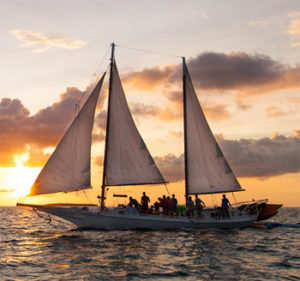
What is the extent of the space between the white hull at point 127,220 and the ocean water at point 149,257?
1.45 m

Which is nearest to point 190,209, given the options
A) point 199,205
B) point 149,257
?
point 199,205

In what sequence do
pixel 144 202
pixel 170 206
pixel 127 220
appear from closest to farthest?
pixel 127 220 < pixel 144 202 < pixel 170 206

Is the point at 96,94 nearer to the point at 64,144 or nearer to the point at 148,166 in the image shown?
the point at 64,144

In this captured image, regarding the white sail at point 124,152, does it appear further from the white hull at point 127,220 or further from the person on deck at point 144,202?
the white hull at point 127,220

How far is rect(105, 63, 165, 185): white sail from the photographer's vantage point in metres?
36.9

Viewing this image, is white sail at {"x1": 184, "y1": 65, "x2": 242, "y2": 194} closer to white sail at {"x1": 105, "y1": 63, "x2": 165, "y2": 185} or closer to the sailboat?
the sailboat

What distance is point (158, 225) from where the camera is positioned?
3622 cm

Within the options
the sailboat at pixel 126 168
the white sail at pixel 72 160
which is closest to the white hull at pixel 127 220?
the sailboat at pixel 126 168

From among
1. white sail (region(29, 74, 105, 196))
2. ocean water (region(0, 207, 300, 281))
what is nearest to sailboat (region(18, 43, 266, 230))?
white sail (region(29, 74, 105, 196))

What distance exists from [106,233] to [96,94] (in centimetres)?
1302

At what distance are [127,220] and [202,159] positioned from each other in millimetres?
10408

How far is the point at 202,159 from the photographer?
3988 cm

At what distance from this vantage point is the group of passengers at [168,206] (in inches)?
1431

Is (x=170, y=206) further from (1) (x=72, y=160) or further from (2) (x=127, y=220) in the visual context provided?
(1) (x=72, y=160)
